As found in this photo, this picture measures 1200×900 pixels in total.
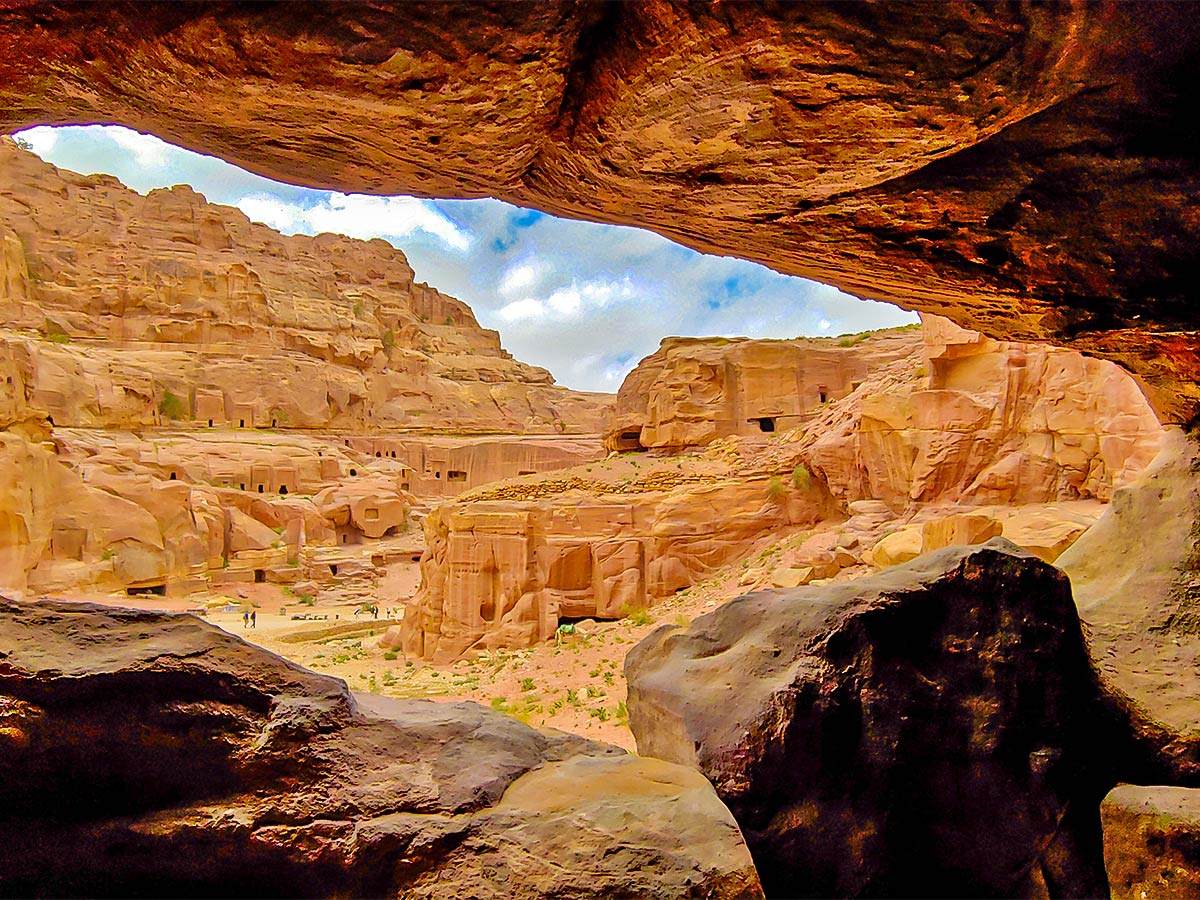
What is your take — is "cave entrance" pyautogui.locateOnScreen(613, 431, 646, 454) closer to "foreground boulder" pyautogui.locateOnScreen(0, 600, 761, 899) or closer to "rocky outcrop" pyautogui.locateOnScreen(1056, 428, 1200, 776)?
"rocky outcrop" pyautogui.locateOnScreen(1056, 428, 1200, 776)

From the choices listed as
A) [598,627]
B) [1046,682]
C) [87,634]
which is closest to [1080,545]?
[1046,682]

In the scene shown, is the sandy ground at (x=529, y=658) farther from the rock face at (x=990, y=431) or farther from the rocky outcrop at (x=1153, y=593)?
the rocky outcrop at (x=1153, y=593)

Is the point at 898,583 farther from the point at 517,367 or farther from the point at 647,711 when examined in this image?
the point at 517,367

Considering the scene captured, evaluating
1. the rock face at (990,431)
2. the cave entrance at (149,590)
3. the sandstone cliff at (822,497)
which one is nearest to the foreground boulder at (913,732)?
the sandstone cliff at (822,497)

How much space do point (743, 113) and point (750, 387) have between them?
64.5 ft

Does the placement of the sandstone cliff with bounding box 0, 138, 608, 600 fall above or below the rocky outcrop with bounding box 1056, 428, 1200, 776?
above

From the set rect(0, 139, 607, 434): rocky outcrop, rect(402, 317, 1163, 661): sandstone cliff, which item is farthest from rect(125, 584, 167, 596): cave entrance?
rect(402, 317, 1163, 661): sandstone cliff

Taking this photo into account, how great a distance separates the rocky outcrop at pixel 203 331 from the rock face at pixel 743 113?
31493 mm

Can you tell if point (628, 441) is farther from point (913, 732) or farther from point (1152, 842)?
point (1152, 842)

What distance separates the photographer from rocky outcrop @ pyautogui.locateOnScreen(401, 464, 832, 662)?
47.9 feet

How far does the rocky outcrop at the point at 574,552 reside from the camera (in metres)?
14.6

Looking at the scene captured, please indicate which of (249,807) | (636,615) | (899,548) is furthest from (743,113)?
(636,615)

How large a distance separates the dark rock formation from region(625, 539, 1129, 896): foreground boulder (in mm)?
163

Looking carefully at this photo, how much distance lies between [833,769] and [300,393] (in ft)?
157
